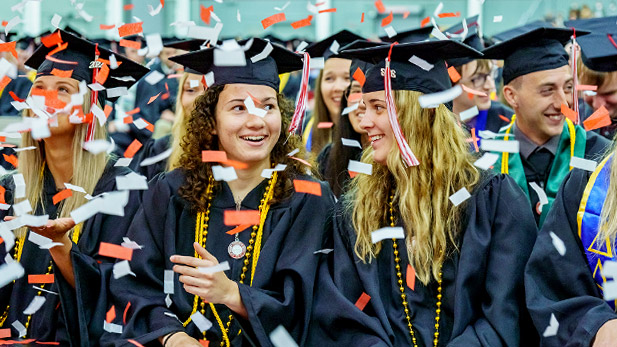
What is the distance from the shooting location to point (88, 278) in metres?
2.95

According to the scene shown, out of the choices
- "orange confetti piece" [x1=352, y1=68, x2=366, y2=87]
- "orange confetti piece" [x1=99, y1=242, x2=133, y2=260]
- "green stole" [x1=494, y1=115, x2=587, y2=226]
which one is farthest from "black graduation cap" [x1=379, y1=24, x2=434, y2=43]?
"orange confetti piece" [x1=99, y1=242, x2=133, y2=260]

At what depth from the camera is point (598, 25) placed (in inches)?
145

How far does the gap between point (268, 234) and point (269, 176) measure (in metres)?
0.24

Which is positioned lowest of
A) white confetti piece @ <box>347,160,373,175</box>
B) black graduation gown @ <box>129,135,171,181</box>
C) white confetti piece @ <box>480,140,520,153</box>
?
black graduation gown @ <box>129,135,171,181</box>

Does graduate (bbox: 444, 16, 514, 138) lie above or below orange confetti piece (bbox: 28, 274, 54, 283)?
above

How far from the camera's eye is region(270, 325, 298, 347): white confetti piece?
2639 mm

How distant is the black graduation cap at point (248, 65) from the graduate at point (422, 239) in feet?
1.20

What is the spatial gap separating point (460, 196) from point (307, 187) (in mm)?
635

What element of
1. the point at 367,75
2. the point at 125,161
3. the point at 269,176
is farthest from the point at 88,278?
the point at 367,75

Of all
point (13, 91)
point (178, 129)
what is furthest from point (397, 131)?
point (13, 91)

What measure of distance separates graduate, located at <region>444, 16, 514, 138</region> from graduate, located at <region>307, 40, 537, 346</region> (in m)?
1.56

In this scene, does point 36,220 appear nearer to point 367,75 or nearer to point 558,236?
point 367,75

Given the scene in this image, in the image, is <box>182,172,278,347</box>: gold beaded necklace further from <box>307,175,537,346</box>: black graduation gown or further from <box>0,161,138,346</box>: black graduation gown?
<box>0,161,138,346</box>: black graduation gown

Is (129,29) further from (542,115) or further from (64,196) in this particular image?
(542,115)
